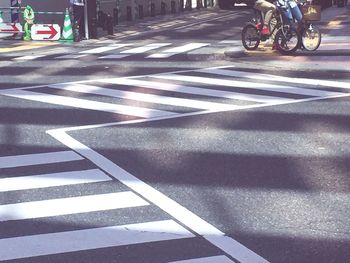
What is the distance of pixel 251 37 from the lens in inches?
766

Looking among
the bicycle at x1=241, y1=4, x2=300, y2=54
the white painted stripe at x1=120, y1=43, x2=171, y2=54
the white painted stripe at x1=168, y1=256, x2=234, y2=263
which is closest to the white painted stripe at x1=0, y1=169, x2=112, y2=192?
the white painted stripe at x1=168, y1=256, x2=234, y2=263

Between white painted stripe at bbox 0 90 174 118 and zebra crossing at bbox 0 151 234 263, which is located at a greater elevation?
zebra crossing at bbox 0 151 234 263

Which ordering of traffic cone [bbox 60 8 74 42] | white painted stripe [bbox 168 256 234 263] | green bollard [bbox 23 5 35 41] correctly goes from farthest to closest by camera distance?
green bollard [bbox 23 5 35 41], traffic cone [bbox 60 8 74 42], white painted stripe [bbox 168 256 234 263]

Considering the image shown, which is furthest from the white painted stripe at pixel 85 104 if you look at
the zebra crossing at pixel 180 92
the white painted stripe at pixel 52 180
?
the white painted stripe at pixel 52 180

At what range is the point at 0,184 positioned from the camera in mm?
7125

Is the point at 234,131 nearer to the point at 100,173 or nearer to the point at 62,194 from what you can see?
the point at 100,173

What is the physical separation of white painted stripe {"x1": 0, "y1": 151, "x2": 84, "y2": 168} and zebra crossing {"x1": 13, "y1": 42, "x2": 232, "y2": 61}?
457 inches

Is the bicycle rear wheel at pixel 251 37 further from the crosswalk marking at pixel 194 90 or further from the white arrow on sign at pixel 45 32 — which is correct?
the white arrow on sign at pixel 45 32

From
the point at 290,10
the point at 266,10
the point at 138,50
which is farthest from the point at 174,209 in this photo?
the point at 138,50

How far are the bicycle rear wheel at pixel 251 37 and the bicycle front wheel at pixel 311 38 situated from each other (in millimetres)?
1279

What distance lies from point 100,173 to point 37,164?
35.1 inches

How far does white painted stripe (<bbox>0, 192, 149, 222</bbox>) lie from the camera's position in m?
6.14

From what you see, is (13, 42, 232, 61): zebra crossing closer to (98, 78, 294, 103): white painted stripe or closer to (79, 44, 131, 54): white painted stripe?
(79, 44, 131, 54): white painted stripe

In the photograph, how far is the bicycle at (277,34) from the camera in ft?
60.7
